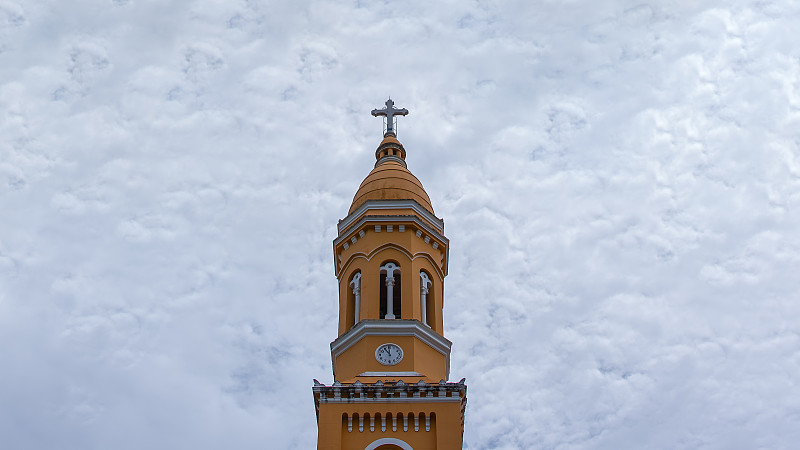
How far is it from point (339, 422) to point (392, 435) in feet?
4.79

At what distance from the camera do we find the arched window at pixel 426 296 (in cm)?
3228

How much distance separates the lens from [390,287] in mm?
32125

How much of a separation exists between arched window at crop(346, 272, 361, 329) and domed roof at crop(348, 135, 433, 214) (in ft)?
8.56

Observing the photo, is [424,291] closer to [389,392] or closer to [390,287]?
[390,287]

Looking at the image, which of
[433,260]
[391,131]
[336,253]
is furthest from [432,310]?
[391,131]

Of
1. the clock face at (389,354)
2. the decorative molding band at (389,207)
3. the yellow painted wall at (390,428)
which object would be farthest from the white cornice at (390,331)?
the decorative molding band at (389,207)

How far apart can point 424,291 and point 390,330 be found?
2351 mm

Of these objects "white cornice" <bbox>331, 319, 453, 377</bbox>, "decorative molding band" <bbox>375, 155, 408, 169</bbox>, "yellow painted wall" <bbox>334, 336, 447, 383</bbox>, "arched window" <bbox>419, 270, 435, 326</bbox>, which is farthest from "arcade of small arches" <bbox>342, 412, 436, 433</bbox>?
"decorative molding band" <bbox>375, 155, 408, 169</bbox>

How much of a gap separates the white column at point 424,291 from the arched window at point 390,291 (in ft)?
2.44

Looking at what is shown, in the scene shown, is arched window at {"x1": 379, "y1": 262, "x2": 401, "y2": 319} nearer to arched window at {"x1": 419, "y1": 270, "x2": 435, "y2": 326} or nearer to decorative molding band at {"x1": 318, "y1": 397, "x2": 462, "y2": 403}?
arched window at {"x1": 419, "y1": 270, "x2": 435, "y2": 326}

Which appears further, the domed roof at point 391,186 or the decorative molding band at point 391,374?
the domed roof at point 391,186

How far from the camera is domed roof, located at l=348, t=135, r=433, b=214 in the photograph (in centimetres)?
3434

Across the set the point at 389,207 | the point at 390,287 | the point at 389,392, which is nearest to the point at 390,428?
the point at 389,392

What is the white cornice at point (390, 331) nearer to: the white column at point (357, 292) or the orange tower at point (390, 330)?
the orange tower at point (390, 330)
